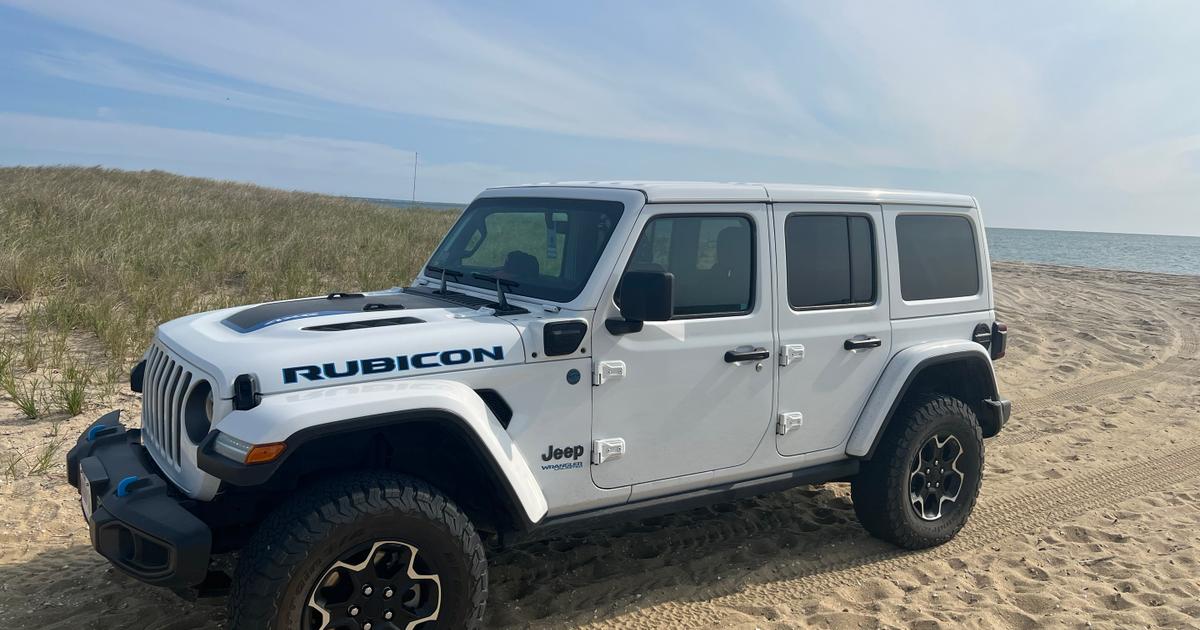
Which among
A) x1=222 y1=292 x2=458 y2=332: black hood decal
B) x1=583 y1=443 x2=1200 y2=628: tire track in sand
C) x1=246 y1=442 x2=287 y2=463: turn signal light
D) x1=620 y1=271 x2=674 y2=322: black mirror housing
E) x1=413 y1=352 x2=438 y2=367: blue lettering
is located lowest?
x1=583 y1=443 x2=1200 y2=628: tire track in sand

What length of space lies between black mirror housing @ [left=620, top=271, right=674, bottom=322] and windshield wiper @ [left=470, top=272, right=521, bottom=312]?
0.56m

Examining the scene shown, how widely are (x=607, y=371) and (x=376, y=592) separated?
120cm

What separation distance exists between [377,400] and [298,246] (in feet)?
34.6

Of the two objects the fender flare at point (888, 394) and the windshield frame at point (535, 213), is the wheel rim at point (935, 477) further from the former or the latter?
the windshield frame at point (535, 213)

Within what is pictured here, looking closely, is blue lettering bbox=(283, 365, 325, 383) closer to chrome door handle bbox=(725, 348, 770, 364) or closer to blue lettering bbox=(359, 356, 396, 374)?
blue lettering bbox=(359, 356, 396, 374)

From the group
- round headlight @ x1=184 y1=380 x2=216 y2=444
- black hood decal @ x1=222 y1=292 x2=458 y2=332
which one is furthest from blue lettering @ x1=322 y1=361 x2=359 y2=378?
black hood decal @ x1=222 y1=292 x2=458 y2=332

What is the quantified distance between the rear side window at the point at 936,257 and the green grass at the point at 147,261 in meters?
5.71

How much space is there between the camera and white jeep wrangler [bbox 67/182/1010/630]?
284 cm

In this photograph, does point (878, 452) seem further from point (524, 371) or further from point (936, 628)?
point (524, 371)

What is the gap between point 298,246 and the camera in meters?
12.6

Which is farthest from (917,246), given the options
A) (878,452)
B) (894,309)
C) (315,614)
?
(315,614)

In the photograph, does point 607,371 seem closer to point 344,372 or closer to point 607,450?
point 607,450

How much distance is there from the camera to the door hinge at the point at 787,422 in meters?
4.04

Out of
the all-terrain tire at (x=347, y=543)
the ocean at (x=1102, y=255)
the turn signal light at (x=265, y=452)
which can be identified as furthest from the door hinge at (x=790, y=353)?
the ocean at (x=1102, y=255)
